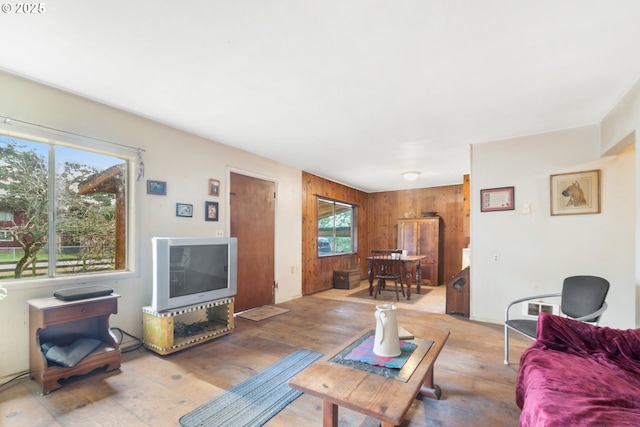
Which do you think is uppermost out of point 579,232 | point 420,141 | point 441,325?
point 420,141

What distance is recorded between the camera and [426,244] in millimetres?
6410

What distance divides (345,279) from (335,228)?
3.71ft

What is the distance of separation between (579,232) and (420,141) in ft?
6.34

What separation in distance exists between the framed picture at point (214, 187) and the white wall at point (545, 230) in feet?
10.6

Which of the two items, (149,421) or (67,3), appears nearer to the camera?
(67,3)

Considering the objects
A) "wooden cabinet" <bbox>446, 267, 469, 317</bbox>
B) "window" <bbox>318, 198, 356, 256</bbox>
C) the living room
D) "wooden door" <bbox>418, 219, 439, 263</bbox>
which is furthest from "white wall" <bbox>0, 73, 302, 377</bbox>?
"wooden door" <bbox>418, 219, 439, 263</bbox>

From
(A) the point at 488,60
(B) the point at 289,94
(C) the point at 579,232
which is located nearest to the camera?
(A) the point at 488,60

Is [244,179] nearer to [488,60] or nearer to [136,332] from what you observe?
[136,332]

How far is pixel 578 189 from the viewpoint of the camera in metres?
3.14

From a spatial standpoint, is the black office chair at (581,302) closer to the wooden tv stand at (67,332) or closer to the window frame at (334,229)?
the wooden tv stand at (67,332)

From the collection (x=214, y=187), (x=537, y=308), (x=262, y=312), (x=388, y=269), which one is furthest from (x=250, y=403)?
(x=388, y=269)

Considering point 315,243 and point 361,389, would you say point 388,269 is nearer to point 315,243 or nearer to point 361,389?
point 315,243

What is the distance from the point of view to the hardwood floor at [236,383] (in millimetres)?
1756

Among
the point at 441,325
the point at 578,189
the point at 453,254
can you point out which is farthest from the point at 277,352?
the point at 453,254
